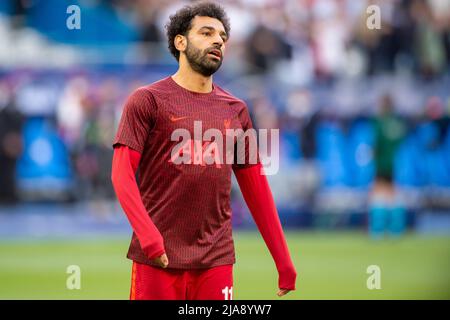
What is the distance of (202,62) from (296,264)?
26.9ft

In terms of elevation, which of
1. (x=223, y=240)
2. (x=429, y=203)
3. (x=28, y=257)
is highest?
(x=429, y=203)

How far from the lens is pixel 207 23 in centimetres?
610

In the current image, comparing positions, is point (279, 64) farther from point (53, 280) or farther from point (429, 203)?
point (53, 280)

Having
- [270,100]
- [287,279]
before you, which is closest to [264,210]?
[287,279]

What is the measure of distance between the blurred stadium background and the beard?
1158cm

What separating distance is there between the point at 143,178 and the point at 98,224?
41.6 feet

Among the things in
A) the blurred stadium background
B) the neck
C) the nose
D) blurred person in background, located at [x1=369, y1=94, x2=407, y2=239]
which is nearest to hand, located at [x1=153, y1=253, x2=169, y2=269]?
the neck

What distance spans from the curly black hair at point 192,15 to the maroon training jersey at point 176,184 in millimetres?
427

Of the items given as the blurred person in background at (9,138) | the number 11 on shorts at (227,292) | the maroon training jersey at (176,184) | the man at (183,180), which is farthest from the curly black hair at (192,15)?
the blurred person in background at (9,138)

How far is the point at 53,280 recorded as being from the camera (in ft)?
40.7

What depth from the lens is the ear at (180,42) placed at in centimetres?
615

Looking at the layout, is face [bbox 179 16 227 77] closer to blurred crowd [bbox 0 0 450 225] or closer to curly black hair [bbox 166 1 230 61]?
curly black hair [bbox 166 1 230 61]
